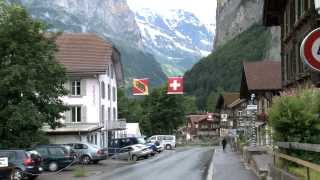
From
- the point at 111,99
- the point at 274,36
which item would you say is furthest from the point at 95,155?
the point at 274,36

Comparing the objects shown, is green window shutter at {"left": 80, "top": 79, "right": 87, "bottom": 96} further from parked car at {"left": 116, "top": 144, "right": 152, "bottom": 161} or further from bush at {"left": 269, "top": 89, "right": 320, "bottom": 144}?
bush at {"left": 269, "top": 89, "right": 320, "bottom": 144}

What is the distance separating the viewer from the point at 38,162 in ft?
101

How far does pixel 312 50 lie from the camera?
7.02 metres

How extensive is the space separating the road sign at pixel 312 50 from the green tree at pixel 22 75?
34735 millimetres

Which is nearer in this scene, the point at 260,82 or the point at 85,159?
the point at 85,159

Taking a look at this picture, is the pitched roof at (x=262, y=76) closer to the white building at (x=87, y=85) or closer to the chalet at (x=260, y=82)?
the chalet at (x=260, y=82)

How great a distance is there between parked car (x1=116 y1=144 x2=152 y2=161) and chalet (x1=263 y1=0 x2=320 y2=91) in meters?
19.0

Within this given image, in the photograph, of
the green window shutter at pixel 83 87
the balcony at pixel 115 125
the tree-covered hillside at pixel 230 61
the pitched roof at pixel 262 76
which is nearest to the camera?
the pitched roof at pixel 262 76

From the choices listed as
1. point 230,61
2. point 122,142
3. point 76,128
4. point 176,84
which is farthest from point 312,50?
point 230,61

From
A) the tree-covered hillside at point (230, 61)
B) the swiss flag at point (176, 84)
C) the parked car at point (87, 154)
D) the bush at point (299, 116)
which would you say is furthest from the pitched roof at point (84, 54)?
the tree-covered hillside at point (230, 61)

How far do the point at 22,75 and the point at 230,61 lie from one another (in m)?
138

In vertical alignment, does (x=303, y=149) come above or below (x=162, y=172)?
above

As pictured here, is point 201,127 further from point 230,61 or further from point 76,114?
point 76,114

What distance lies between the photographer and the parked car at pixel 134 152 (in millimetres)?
56031
